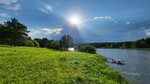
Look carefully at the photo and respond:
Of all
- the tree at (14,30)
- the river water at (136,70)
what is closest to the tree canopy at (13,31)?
the tree at (14,30)

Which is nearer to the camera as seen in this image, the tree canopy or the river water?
the river water

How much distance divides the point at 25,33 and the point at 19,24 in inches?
257

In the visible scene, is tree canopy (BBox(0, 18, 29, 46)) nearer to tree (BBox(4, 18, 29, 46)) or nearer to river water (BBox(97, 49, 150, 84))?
tree (BBox(4, 18, 29, 46))

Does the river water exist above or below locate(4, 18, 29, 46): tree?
below

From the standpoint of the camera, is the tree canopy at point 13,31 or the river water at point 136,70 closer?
the river water at point 136,70

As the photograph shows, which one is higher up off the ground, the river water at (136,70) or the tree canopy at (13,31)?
the tree canopy at (13,31)

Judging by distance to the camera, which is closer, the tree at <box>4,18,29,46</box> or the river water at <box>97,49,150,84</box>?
the river water at <box>97,49,150,84</box>

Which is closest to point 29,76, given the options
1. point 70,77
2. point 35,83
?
point 35,83

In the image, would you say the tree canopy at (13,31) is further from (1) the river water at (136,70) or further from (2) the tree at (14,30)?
(1) the river water at (136,70)

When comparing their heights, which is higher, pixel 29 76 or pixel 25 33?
pixel 25 33

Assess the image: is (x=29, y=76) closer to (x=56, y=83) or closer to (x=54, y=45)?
(x=56, y=83)

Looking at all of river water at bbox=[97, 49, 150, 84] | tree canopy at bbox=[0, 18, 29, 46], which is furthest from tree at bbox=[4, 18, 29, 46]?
river water at bbox=[97, 49, 150, 84]

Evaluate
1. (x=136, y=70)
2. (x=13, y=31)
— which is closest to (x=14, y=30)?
(x=13, y=31)

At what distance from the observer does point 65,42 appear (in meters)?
128
